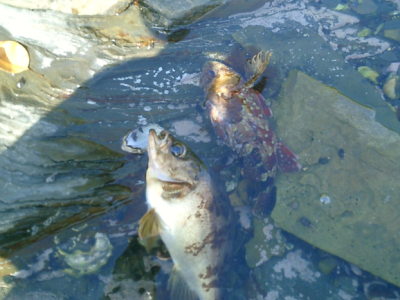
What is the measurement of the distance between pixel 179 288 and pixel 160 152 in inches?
73.4

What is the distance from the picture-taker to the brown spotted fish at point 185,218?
2967 mm

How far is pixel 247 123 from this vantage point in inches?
168

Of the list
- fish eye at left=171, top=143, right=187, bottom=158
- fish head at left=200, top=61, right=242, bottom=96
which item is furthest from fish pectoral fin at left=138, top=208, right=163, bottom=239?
fish head at left=200, top=61, right=242, bottom=96

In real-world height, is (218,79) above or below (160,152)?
above

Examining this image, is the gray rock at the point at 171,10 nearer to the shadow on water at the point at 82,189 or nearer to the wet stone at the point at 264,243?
the shadow on water at the point at 82,189

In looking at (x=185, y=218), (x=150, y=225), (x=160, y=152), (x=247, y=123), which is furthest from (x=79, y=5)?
(x=185, y=218)

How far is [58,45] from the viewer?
3.73 metres

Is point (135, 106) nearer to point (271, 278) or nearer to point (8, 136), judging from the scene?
point (8, 136)

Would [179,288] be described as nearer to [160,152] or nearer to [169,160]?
[169,160]

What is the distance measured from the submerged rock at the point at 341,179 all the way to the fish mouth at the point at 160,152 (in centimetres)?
231

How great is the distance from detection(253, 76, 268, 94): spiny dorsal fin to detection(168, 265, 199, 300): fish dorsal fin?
3.27 meters

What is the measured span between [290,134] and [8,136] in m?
4.28

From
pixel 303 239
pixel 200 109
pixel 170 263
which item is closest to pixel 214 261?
pixel 170 263

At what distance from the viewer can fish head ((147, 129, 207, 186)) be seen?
2.90 metres
